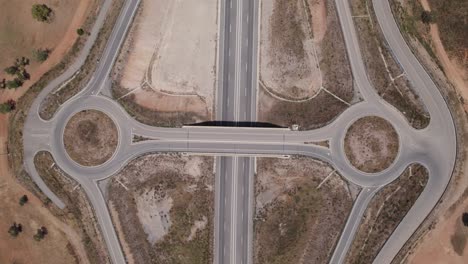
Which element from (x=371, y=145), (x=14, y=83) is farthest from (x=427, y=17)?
(x=14, y=83)

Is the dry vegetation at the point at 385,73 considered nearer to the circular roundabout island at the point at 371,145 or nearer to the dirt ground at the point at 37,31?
the circular roundabout island at the point at 371,145

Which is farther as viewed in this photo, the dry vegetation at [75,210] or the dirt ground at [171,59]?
the dirt ground at [171,59]

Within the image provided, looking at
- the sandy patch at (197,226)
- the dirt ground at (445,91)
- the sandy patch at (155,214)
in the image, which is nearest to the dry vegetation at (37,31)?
the sandy patch at (155,214)

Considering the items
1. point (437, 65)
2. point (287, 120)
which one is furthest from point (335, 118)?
point (437, 65)

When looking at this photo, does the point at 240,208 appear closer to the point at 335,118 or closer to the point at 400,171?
the point at 335,118

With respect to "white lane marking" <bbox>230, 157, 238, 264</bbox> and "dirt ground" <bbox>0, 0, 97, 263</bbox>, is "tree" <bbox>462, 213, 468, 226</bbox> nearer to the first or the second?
"white lane marking" <bbox>230, 157, 238, 264</bbox>

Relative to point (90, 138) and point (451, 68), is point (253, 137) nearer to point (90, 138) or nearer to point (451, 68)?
point (90, 138)
